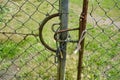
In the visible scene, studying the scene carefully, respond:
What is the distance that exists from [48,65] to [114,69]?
54 cm

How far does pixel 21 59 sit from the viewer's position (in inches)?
95.5

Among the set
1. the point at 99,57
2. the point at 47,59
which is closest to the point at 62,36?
the point at 47,59

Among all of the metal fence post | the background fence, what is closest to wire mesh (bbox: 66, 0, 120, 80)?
the background fence

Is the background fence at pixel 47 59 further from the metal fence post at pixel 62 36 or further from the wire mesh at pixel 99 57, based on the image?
the metal fence post at pixel 62 36

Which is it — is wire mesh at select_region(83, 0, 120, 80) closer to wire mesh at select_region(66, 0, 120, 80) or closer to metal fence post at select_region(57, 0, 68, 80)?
wire mesh at select_region(66, 0, 120, 80)

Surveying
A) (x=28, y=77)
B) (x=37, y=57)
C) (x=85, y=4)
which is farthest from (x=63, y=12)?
(x=37, y=57)

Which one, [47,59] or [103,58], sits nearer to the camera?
[47,59]

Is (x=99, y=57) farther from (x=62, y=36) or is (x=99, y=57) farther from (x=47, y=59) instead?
(x=62, y=36)

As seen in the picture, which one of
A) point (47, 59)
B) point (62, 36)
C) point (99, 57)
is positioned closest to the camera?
point (62, 36)

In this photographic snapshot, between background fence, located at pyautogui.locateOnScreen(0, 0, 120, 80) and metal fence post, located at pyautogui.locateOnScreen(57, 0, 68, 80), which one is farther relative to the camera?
background fence, located at pyautogui.locateOnScreen(0, 0, 120, 80)

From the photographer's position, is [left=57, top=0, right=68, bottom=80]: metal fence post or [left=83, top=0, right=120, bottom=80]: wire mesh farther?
[left=83, top=0, right=120, bottom=80]: wire mesh

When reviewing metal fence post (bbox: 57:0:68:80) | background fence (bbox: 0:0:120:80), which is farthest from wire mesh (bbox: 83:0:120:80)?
metal fence post (bbox: 57:0:68:80)

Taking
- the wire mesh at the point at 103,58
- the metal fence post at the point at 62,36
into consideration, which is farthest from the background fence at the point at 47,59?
the metal fence post at the point at 62,36

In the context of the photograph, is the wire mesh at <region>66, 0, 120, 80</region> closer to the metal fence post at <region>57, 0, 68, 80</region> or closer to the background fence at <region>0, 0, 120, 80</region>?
the background fence at <region>0, 0, 120, 80</region>
